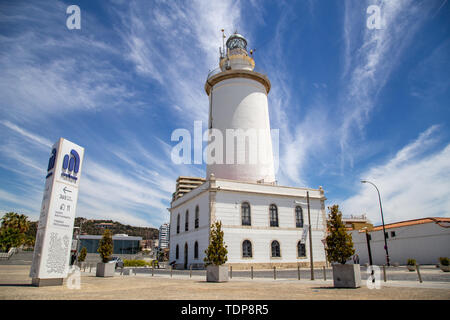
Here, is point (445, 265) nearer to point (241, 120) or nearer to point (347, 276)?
point (347, 276)

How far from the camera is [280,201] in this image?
111 ft

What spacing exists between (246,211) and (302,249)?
8074mm

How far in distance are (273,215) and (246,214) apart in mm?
3488

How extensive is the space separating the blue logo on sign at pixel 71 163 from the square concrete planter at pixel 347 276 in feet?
43.5

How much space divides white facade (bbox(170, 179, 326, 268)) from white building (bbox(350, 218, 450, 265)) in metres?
11.8

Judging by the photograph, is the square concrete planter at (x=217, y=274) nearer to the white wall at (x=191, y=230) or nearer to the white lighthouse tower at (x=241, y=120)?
the white wall at (x=191, y=230)

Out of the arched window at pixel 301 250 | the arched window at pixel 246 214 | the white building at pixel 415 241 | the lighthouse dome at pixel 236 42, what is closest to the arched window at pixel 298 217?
the arched window at pixel 301 250

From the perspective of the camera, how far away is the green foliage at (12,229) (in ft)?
170

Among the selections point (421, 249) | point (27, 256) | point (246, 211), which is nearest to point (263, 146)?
point (246, 211)

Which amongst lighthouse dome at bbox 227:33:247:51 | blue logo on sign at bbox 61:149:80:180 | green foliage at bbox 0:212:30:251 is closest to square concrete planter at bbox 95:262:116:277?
blue logo on sign at bbox 61:149:80:180

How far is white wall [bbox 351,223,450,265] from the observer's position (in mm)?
32938

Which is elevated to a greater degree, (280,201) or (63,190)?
(280,201)
